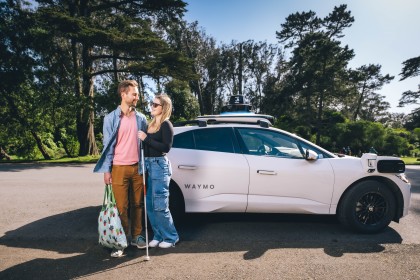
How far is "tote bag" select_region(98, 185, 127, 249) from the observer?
10.8 ft

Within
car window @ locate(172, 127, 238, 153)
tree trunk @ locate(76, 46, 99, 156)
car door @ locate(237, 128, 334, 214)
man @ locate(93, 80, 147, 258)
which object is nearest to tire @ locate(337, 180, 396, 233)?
car door @ locate(237, 128, 334, 214)

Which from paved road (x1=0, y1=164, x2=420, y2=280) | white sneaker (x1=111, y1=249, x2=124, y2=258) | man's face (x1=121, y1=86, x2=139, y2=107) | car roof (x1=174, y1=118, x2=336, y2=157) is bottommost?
paved road (x1=0, y1=164, x2=420, y2=280)

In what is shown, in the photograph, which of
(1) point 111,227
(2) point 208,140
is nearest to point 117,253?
(1) point 111,227

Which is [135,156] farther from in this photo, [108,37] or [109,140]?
[108,37]

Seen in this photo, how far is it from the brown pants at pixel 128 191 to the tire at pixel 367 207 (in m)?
2.90

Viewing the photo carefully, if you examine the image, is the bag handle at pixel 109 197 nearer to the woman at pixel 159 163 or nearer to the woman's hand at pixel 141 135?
the woman at pixel 159 163

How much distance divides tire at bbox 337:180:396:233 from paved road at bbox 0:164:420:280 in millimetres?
157

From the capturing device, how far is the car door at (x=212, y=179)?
13.5 feet

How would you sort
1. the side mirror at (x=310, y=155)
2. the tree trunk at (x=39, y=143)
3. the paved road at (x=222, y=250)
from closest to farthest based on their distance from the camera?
1. the paved road at (x=222, y=250)
2. the side mirror at (x=310, y=155)
3. the tree trunk at (x=39, y=143)

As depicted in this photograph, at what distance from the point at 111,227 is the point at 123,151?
89cm

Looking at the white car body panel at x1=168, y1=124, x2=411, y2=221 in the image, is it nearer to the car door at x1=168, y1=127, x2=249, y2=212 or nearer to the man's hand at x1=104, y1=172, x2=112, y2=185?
the car door at x1=168, y1=127, x2=249, y2=212

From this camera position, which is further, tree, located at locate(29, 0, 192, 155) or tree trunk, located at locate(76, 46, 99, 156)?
A: tree trunk, located at locate(76, 46, 99, 156)

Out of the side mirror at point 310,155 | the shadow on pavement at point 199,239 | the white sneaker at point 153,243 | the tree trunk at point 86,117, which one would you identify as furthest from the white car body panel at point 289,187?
the tree trunk at point 86,117

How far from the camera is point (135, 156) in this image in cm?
345
